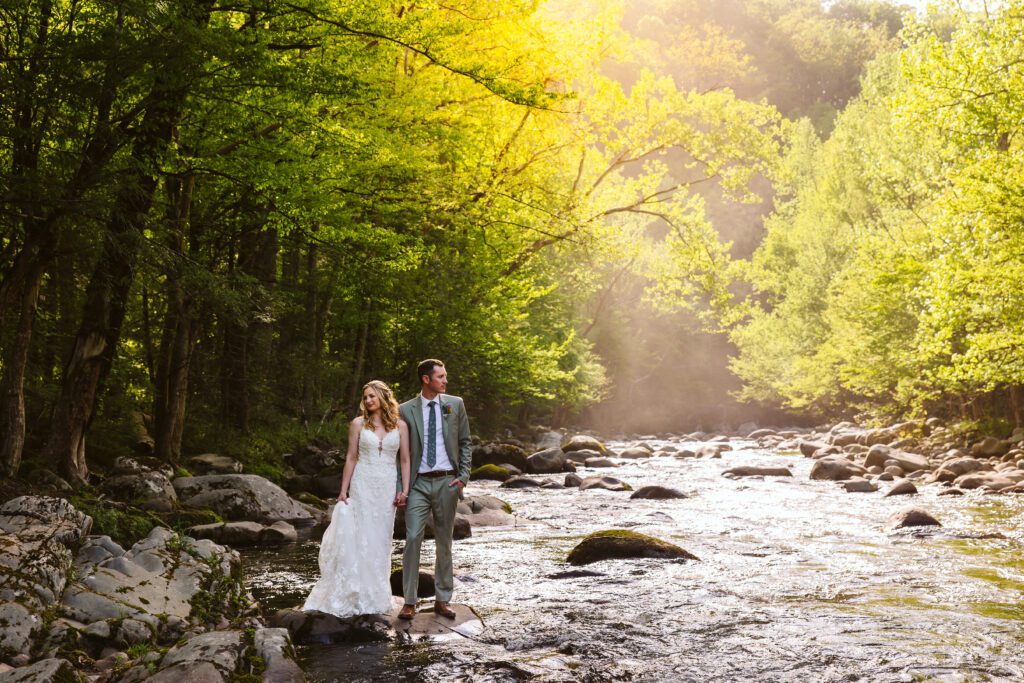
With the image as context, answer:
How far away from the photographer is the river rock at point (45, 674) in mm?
4824

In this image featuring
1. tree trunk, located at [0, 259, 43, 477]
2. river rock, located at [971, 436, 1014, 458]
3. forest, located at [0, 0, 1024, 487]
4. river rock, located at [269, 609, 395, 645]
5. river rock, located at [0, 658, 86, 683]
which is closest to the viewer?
river rock, located at [0, 658, 86, 683]

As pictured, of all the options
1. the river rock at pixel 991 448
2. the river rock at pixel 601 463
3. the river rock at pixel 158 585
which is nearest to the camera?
the river rock at pixel 158 585

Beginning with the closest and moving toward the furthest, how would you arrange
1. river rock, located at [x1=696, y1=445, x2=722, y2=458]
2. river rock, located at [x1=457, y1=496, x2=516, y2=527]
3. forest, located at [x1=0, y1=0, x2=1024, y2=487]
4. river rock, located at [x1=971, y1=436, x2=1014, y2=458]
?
forest, located at [x1=0, y1=0, x2=1024, y2=487]
river rock, located at [x1=457, y1=496, x2=516, y2=527]
river rock, located at [x1=971, y1=436, x2=1014, y2=458]
river rock, located at [x1=696, y1=445, x2=722, y2=458]

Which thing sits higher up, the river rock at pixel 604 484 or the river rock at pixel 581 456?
the river rock at pixel 581 456

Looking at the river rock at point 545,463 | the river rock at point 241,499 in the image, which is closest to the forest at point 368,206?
the river rock at point 241,499

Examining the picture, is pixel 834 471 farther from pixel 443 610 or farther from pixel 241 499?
pixel 443 610

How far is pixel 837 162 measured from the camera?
50.9 metres

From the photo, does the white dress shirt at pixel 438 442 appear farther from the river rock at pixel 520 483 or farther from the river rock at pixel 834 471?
the river rock at pixel 834 471

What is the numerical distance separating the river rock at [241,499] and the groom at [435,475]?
650 cm

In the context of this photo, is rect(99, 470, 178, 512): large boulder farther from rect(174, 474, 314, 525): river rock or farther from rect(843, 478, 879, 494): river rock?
rect(843, 478, 879, 494): river rock

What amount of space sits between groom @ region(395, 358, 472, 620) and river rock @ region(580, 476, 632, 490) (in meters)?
13.2

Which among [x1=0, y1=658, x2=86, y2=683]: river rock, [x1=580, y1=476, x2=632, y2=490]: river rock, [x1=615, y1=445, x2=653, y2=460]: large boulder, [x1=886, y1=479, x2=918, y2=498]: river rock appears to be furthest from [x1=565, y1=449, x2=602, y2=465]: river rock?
[x1=0, y1=658, x2=86, y2=683]: river rock

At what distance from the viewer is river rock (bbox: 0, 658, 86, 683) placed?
4.82m

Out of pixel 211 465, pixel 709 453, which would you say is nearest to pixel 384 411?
pixel 211 465
